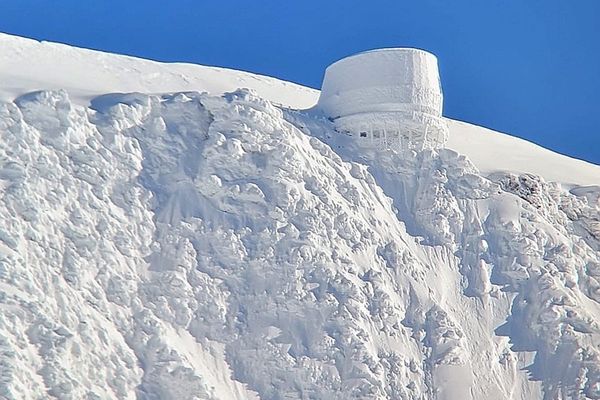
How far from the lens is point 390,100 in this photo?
4662 centimetres

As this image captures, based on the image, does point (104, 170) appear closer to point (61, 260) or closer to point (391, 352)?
point (61, 260)

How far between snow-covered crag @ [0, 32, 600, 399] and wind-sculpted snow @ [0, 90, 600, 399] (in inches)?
2.7

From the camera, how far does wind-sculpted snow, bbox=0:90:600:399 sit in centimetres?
3484

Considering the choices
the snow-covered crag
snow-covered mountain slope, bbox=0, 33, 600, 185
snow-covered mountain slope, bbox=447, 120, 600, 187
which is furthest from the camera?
snow-covered mountain slope, bbox=447, 120, 600, 187

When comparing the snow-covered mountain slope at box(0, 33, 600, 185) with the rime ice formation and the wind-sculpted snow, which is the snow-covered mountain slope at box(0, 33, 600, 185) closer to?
the wind-sculpted snow

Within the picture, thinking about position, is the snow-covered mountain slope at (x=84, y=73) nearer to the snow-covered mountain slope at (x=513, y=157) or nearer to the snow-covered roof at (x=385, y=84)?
the snow-covered roof at (x=385, y=84)

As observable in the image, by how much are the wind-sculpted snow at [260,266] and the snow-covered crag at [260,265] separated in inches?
2.7

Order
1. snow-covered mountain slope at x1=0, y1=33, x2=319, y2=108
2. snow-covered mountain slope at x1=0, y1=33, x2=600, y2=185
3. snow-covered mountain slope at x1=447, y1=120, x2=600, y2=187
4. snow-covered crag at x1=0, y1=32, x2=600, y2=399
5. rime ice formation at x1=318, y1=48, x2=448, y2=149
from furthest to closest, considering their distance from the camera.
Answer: snow-covered mountain slope at x1=447, y1=120, x2=600, y2=187 → rime ice formation at x1=318, y1=48, x2=448, y2=149 → snow-covered mountain slope at x1=0, y1=33, x2=600, y2=185 → snow-covered mountain slope at x1=0, y1=33, x2=319, y2=108 → snow-covered crag at x1=0, y1=32, x2=600, y2=399

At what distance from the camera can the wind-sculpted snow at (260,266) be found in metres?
34.8

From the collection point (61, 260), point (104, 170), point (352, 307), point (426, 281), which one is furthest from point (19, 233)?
point (426, 281)

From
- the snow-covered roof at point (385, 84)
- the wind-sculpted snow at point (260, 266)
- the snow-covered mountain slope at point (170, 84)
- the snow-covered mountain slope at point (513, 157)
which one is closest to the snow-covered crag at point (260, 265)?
the wind-sculpted snow at point (260, 266)

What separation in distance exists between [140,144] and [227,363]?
9631 millimetres

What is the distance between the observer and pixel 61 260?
117ft

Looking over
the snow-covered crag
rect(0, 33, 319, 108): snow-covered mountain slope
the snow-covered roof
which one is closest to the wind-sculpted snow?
the snow-covered crag
